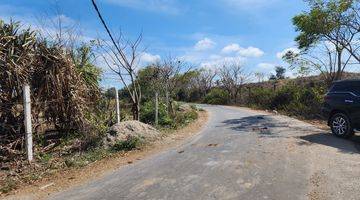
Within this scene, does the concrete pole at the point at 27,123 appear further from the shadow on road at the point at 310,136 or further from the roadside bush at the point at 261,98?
the roadside bush at the point at 261,98

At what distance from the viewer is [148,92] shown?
31344 millimetres

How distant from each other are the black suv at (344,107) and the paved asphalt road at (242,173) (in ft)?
1.89

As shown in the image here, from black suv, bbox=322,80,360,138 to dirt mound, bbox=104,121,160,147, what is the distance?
→ 5.74 m

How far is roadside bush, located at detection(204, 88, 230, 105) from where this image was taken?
4713 centimetres

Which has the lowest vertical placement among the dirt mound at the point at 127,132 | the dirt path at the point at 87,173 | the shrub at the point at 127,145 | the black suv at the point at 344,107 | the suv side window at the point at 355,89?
the dirt path at the point at 87,173

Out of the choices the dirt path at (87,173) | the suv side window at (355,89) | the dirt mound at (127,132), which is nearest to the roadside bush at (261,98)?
the suv side window at (355,89)

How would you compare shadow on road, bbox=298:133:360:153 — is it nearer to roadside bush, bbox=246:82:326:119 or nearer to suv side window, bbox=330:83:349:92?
suv side window, bbox=330:83:349:92

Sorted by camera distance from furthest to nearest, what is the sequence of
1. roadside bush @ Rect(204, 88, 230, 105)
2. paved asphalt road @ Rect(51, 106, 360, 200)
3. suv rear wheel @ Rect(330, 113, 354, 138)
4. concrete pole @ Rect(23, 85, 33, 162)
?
roadside bush @ Rect(204, 88, 230, 105) < suv rear wheel @ Rect(330, 113, 354, 138) < concrete pole @ Rect(23, 85, 33, 162) < paved asphalt road @ Rect(51, 106, 360, 200)

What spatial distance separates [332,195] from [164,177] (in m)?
3.18

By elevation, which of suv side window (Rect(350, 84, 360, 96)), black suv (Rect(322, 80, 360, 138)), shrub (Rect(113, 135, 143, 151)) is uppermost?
suv side window (Rect(350, 84, 360, 96))

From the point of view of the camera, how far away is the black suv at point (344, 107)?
1335 centimetres

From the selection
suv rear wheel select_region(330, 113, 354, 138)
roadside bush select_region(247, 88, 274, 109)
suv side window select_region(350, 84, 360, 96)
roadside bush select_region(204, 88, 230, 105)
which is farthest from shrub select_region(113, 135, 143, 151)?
roadside bush select_region(204, 88, 230, 105)

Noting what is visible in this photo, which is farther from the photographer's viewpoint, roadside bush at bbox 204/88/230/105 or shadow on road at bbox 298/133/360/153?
roadside bush at bbox 204/88/230/105

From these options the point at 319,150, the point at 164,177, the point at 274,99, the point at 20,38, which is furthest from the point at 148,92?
the point at 164,177
